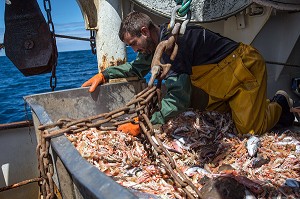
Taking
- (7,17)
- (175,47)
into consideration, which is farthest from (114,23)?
(175,47)

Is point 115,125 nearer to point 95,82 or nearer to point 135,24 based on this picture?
point 135,24

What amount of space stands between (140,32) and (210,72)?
962 mm

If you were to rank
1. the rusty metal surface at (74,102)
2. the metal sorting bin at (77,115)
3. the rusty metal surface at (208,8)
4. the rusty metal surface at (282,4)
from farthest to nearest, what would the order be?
the rusty metal surface at (208,8) < the rusty metal surface at (282,4) < the rusty metal surface at (74,102) < the metal sorting bin at (77,115)

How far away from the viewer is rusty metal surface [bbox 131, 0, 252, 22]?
504cm

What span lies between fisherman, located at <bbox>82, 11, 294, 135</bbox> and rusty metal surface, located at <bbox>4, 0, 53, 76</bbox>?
4.66 feet

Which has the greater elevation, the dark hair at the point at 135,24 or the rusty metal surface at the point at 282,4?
the rusty metal surface at the point at 282,4

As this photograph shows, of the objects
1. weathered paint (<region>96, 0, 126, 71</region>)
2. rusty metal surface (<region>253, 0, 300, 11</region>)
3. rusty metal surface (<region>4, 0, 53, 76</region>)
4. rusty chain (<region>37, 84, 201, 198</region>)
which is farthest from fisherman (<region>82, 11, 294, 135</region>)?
rusty metal surface (<region>4, 0, 53, 76</region>)

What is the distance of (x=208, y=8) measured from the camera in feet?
17.2

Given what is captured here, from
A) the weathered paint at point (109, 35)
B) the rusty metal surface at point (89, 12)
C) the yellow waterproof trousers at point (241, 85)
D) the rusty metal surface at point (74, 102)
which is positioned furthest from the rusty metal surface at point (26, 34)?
the yellow waterproof trousers at point (241, 85)

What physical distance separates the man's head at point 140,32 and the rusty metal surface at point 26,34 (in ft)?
4.57

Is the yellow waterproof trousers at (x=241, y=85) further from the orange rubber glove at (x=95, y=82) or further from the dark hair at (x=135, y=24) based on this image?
the orange rubber glove at (x=95, y=82)

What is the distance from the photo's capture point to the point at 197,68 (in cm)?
371

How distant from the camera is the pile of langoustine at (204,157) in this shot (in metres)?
2.54

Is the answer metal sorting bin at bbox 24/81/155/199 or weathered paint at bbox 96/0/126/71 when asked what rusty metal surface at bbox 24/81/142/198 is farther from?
weathered paint at bbox 96/0/126/71
